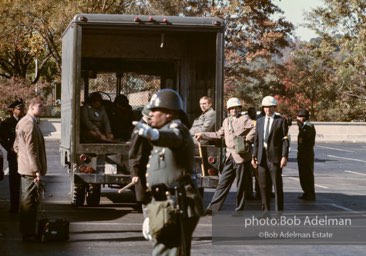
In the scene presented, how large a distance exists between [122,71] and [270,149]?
4.79m

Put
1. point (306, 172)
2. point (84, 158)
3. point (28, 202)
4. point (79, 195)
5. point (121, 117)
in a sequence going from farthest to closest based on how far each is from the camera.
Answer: point (306, 172)
point (121, 117)
point (79, 195)
point (84, 158)
point (28, 202)

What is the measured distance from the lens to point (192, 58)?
17156mm

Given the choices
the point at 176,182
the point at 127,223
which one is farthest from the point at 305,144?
the point at 176,182

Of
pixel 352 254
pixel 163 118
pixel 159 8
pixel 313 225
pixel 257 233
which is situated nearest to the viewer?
pixel 163 118

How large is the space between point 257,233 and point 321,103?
47098 mm

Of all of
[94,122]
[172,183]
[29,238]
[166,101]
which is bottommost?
[29,238]

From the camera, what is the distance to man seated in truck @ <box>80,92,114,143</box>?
1581 centimetres

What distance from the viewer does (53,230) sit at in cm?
1198

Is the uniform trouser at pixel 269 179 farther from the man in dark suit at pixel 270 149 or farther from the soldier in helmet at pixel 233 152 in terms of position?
the soldier in helmet at pixel 233 152

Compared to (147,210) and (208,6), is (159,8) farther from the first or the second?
(147,210)

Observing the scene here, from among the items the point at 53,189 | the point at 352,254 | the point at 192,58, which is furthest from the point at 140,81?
the point at 352,254

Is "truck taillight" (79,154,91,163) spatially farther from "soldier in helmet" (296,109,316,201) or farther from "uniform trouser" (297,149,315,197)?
"soldier in helmet" (296,109,316,201)

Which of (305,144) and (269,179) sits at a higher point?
(305,144)

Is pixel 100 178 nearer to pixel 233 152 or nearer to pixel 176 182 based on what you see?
pixel 233 152
